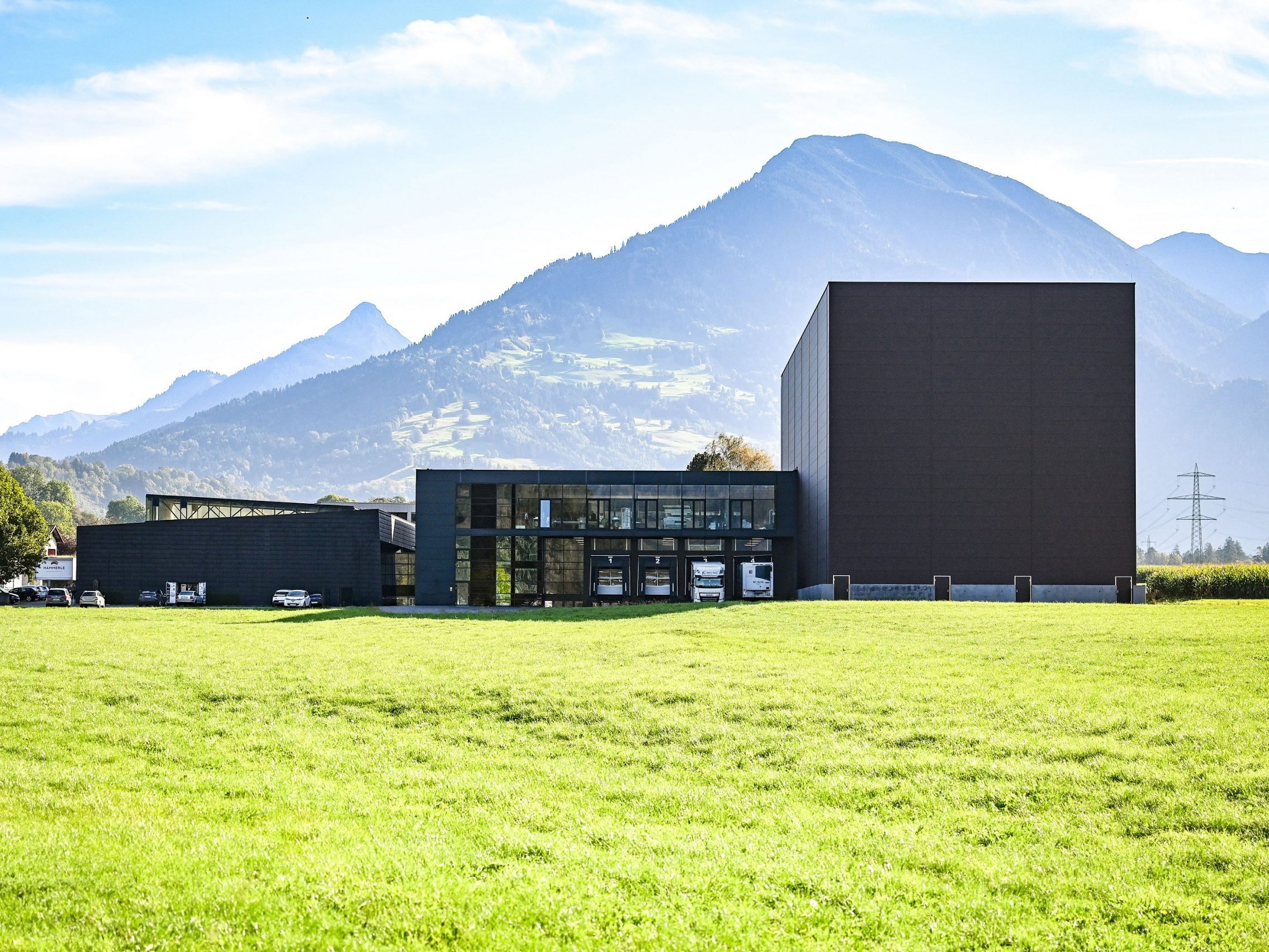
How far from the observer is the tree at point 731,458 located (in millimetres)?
127688

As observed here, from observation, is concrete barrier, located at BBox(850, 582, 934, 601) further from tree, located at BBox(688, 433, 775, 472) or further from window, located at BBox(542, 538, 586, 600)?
tree, located at BBox(688, 433, 775, 472)

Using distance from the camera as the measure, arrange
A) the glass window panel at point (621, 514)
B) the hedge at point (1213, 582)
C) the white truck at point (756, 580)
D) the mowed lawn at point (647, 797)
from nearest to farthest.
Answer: the mowed lawn at point (647, 797)
the hedge at point (1213, 582)
the white truck at point (756, 580)
the glass window panel at point (621, 514)

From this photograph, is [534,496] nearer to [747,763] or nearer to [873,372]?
[873,372]

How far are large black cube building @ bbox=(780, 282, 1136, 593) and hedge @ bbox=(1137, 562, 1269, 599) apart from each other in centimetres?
1082

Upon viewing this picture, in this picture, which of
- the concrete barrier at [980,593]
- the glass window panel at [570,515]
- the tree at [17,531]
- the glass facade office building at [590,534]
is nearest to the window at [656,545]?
the glass facade office building at [590,534]

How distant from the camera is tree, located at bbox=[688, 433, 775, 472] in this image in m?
128

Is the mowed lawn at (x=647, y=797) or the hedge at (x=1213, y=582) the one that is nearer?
the mowed lawn at (x=647, y=797)

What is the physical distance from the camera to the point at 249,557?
8612 cm

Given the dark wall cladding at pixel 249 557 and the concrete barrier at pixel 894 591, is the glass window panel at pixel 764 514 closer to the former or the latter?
the concrete barrier at pixel 894 591

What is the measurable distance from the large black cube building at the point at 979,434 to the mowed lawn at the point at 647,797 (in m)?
35.4

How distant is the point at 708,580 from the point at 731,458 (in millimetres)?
53267

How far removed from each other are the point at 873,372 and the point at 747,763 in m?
54.1

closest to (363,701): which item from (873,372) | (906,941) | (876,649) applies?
(876,649)

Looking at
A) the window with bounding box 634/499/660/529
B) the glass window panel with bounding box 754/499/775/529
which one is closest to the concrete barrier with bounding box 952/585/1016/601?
the glass window panel with bounding box 754/499/775/529
